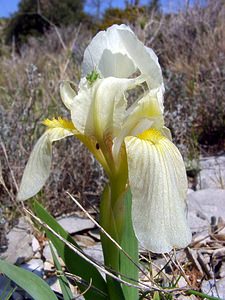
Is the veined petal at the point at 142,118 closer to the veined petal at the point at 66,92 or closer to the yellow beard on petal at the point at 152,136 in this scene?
the yellow beard on petal at the point at 152,136

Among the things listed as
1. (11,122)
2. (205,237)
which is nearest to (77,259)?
(205,237)

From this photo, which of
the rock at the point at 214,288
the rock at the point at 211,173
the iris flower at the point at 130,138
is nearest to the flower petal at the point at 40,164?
the iris flower at the point at 130,138

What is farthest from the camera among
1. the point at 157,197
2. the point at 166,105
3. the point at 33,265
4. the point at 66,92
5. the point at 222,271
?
the point at 166,105

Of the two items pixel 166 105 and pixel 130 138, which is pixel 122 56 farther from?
pixel 166 105

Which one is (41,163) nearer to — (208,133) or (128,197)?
(128,197)

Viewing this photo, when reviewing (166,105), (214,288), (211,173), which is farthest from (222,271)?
(166,105)

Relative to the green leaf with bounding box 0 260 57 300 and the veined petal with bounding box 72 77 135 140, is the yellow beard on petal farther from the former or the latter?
the green leaf with bounding box 0 260 57 300

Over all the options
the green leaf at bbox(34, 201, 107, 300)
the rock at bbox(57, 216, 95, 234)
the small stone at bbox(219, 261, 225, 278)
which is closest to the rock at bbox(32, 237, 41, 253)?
the rock at bbox(57, 216, 95, 234)
